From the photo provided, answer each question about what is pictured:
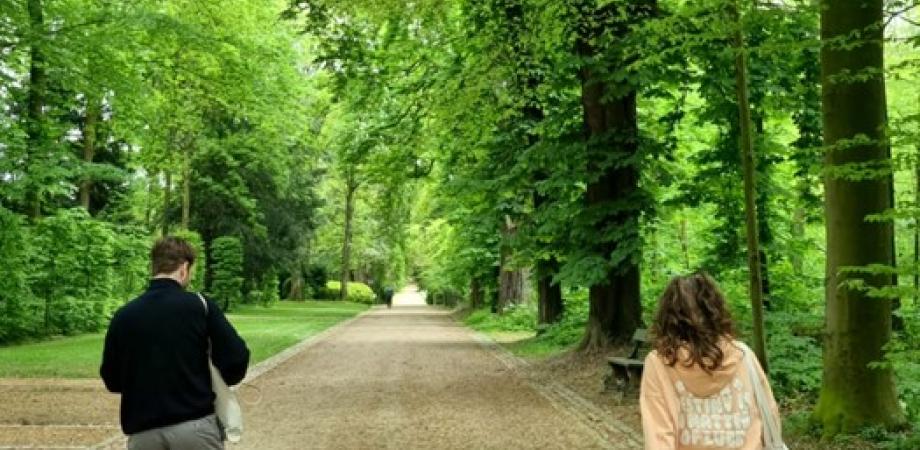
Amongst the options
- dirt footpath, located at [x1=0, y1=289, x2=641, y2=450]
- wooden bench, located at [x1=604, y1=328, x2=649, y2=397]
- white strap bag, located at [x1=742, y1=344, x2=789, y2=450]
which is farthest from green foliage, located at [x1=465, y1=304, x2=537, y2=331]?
white strap bag, located at [x1=742, y1=344, x2=789, y2=450]

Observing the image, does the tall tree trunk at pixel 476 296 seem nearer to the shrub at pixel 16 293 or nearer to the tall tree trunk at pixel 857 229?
the shrub at pixel 16 293

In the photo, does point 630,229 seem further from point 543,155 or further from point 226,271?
point 226,271

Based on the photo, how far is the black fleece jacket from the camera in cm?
385

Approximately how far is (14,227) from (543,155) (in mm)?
10790

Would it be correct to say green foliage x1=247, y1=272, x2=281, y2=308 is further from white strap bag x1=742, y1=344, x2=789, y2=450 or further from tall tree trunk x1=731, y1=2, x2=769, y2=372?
white strap bag x1=742, y1=344, x2=789, y2=450

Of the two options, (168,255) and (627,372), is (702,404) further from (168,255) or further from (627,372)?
(627,372)

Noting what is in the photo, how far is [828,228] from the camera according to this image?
8.23m

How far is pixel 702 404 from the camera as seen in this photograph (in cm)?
319

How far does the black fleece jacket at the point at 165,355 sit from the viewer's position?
3.85 meters

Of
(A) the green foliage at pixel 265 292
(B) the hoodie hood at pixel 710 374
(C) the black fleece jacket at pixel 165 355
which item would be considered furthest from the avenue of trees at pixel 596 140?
(A) the green foliage at pixel 265 292

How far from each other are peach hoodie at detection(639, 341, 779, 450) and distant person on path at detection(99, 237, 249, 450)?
69.6 inches

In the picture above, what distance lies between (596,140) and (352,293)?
5383 centimetres

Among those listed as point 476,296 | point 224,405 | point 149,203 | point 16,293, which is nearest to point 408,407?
point 224,405

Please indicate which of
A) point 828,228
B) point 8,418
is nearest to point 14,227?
point 8,418
